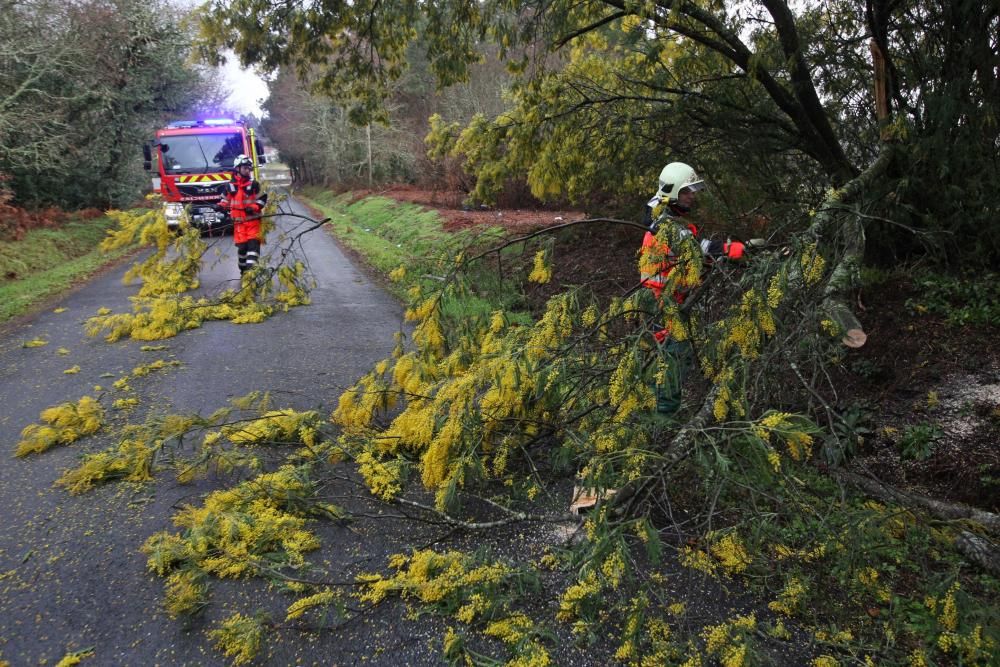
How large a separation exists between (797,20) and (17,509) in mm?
7572

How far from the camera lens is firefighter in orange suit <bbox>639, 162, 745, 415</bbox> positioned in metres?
3.31

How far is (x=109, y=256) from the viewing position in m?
14.9

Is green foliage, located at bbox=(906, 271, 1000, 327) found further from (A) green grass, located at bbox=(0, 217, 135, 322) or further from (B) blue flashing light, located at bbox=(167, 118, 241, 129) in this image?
(B) blue flashing light, located at bbox=(167, 118, 241, 129)

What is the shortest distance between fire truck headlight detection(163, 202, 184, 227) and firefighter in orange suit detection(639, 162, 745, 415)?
12.6ft

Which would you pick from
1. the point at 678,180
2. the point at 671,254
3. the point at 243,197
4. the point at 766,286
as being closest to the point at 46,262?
the point at 243,197

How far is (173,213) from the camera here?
21.0 feet

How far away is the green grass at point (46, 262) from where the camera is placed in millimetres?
10195

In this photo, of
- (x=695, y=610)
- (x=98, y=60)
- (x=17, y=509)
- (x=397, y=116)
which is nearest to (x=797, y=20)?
(x=695, y=610)

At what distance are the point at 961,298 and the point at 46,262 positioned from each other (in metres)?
16.0

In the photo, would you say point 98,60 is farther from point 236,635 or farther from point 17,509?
point 236,635

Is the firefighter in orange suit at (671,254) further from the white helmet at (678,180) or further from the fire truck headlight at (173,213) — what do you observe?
the fire truck headlight at (173,213)

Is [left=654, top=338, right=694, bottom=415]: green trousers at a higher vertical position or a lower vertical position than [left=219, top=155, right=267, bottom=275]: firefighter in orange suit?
lower

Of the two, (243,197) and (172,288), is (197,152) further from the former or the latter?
(172,288)

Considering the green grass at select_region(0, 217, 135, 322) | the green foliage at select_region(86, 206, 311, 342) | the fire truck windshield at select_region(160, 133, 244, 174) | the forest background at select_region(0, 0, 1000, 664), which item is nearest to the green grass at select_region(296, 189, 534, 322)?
the forest background at select_region(0, 0, 1000, 664)
